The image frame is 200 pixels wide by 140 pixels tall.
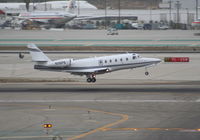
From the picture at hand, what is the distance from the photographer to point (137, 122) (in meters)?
31.0

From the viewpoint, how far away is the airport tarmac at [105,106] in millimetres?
28250

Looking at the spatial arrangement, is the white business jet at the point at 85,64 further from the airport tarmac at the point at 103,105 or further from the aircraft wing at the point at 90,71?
the airport tarmac at the point at 103,105

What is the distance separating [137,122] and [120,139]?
4.68 metres

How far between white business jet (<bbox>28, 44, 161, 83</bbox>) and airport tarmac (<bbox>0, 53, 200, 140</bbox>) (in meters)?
1.42

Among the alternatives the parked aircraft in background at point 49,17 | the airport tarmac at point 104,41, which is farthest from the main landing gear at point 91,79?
the parked aircraft in background at point 49,17

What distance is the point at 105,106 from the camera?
1453 inches

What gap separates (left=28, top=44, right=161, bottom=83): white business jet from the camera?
1884 inches

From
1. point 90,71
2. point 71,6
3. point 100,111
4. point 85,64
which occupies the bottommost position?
point 100,111

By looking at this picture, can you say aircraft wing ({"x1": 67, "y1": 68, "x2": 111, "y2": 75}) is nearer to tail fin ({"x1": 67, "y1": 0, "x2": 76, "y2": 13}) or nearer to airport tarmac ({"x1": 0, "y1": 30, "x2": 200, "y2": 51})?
airport tarmac ({"x1": 0, "y1": 30, "x2": 200, "y2": 51})

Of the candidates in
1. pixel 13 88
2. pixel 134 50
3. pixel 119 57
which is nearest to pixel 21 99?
pixel 13 88

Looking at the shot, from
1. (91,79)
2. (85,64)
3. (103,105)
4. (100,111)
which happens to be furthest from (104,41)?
(100,111)

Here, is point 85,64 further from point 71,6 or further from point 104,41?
point 71,6

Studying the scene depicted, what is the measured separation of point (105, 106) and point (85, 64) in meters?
12.0

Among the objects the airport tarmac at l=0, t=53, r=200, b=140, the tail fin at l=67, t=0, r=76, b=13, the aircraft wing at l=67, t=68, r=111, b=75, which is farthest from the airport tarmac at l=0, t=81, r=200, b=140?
the tail fin at l=67, t=0, r=76, b=13
